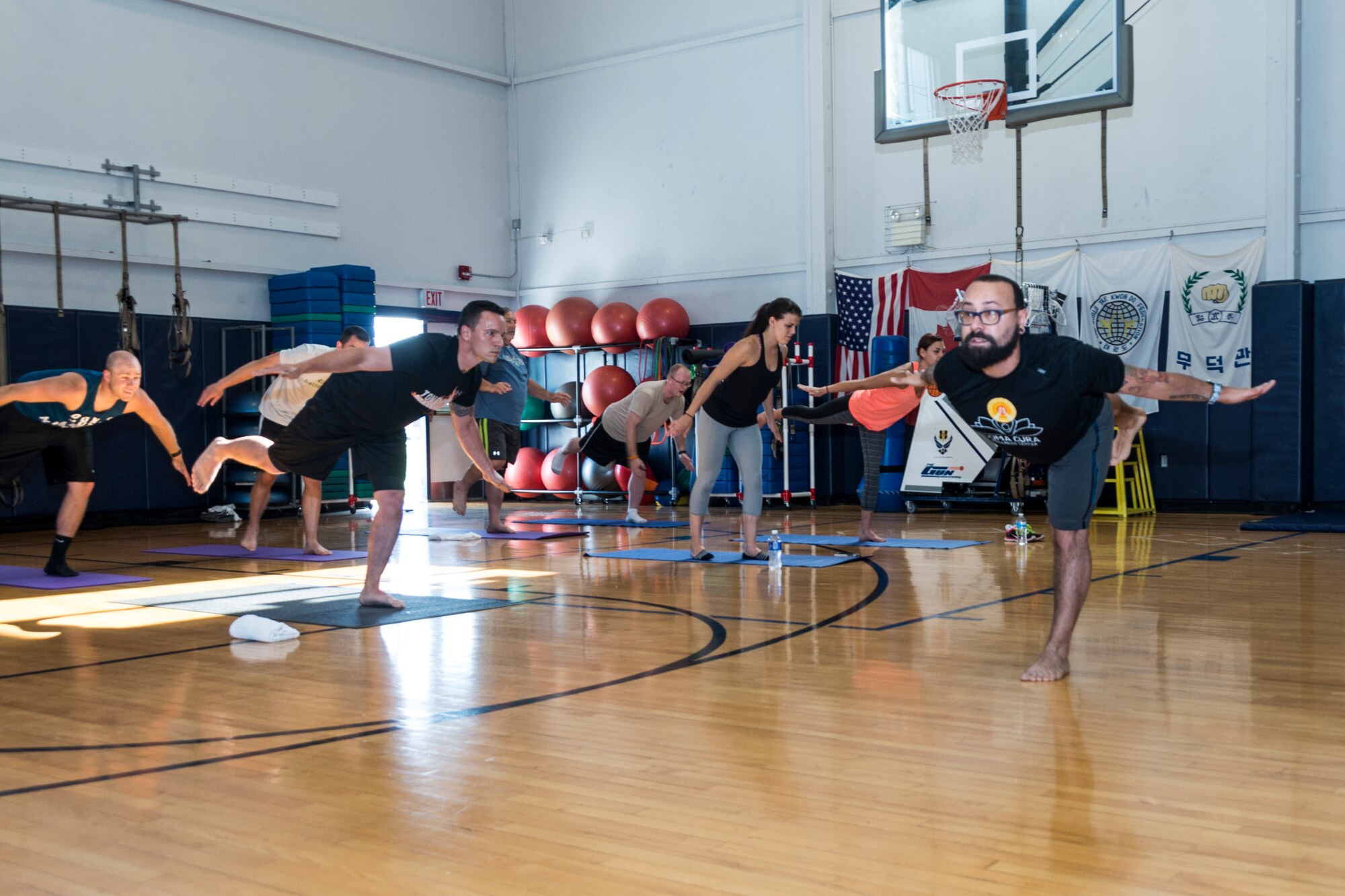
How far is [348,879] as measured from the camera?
85.5 inches

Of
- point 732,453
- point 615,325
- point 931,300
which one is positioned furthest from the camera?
point 615,325

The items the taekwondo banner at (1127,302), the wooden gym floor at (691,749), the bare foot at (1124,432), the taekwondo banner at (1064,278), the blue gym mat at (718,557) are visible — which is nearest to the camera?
the wooden gym floor at (691,749)

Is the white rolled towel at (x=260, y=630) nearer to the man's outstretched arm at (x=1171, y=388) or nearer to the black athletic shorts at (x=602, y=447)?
the man's outstretched arm at (x=1171, y=388)

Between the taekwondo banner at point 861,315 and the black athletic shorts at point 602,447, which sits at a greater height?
the taekwondo banner at point 861,315

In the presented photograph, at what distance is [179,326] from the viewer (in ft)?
37.2

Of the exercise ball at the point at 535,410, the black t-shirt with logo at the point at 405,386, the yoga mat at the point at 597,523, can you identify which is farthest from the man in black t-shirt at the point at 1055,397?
the exercise ball at the point at 535,410

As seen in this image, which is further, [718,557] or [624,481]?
[624,481]

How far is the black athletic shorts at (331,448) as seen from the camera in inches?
219

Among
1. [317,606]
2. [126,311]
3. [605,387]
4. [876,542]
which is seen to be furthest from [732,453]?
[126,311]

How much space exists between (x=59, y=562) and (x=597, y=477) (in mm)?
6929

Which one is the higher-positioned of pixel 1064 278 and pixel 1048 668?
pixel 1064 278

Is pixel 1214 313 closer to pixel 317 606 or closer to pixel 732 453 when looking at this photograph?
pixel 732 453

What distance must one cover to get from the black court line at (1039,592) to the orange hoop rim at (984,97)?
4.52m

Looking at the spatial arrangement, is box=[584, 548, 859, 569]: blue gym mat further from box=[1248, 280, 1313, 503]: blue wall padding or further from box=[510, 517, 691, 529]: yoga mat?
box=[1248, 280, 1313, 503]: blue wall padding
